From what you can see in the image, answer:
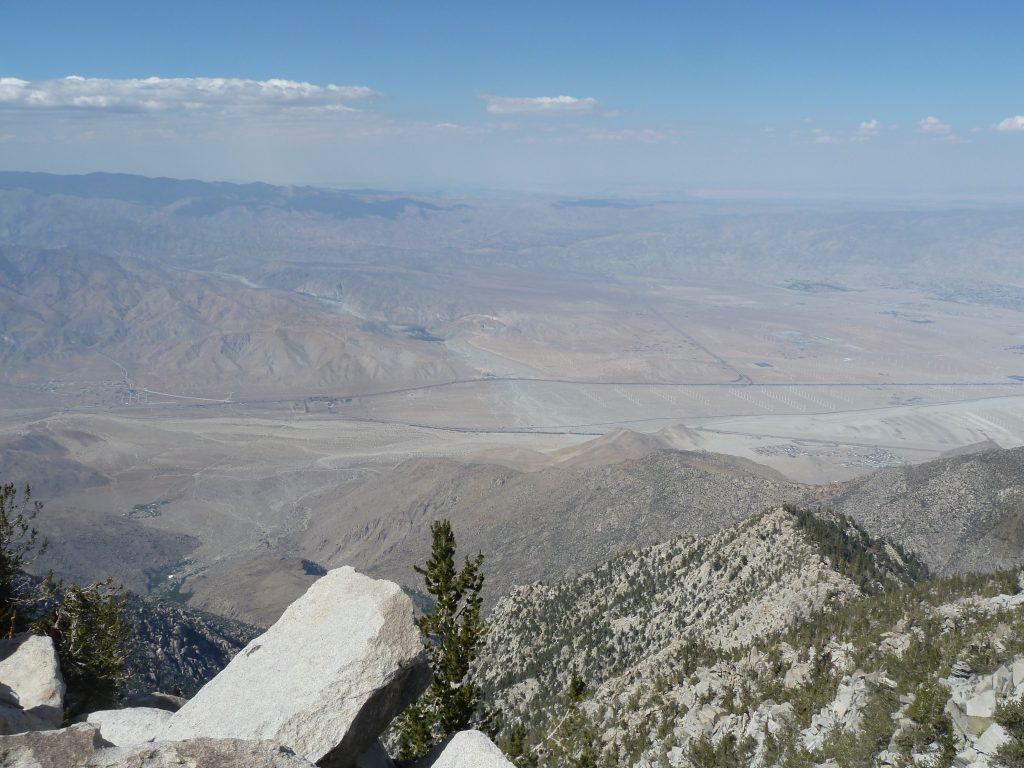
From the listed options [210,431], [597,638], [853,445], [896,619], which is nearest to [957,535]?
[597,638]

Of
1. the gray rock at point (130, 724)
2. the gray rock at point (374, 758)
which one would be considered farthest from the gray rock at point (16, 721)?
the gray rock at point (374, 758)

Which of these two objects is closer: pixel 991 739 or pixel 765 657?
pixel 991 739

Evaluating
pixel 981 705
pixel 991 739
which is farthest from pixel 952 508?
pixel 991 739

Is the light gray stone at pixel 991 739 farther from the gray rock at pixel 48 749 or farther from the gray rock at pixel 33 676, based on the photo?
the gray rock at pixel 33 676

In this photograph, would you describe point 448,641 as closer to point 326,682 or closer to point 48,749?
point 326,682

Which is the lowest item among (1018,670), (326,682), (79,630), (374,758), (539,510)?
(539,510)

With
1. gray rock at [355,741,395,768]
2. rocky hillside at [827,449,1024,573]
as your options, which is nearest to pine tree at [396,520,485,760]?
gray rock at [355,741,395,768]
